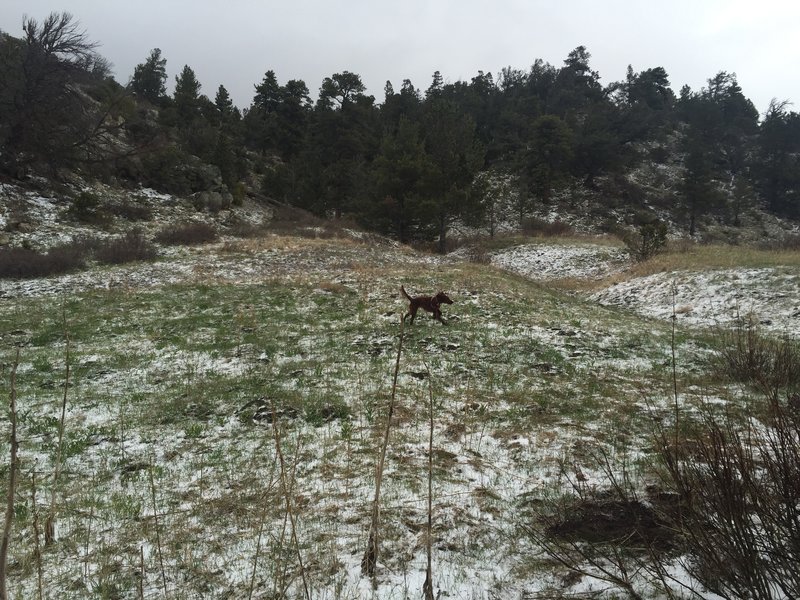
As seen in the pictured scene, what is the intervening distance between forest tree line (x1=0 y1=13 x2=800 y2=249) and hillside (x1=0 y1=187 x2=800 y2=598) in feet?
58.0

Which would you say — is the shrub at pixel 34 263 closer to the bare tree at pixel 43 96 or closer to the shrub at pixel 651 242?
the bare tree at pixel 43 96

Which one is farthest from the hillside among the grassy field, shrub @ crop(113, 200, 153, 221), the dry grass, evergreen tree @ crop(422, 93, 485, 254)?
evergreen tree @ crop(422, 93, 485, 254)

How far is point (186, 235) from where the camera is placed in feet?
79.7

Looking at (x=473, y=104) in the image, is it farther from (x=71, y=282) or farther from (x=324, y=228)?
(x=71, y=282)

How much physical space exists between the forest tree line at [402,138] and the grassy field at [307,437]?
774 inches

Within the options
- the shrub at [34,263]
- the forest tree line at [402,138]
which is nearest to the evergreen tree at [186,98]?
the forest tree line at [402,138]

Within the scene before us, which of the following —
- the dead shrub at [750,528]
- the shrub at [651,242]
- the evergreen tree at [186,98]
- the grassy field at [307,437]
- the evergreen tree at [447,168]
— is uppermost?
the evergreen tree at [186,98]

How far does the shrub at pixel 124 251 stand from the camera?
Answer: 19375 millimetres

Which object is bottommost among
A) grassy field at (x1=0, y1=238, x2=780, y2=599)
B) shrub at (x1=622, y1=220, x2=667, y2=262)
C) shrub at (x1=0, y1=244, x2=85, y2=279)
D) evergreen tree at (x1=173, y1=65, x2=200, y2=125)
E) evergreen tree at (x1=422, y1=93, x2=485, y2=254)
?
grassy field at (x1=0, y1=238, x2=780, y2=599)

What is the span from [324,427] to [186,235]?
71.6ft

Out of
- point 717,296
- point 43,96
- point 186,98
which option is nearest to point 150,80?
point 186,98

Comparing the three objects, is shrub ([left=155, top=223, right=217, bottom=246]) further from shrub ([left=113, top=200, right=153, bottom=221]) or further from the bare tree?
the bare tree

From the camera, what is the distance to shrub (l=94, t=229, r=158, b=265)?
63.6ft

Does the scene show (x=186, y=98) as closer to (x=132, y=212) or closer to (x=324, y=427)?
(x=132, y=212)
